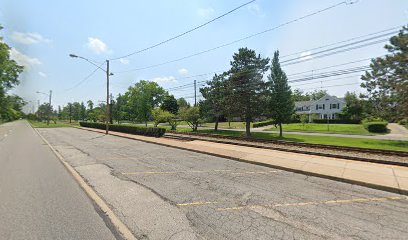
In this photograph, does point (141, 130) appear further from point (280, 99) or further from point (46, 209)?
point (46, 209)

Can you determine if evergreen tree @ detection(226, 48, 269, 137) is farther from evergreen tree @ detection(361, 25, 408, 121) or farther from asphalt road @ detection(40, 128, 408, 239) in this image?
asphalt road @ detection(40, 128, 408, 239)

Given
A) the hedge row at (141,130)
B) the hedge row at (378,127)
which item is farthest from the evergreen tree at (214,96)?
the hedge row at (378,127)

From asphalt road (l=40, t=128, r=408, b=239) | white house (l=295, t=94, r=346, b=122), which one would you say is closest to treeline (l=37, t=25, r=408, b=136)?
asphalt road (l=40, t=128, r=408, b=239)

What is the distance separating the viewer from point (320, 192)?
704 centimetres

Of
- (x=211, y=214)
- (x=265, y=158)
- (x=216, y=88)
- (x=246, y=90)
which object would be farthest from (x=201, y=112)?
(x=211, y=214)

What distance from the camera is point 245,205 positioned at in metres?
5.80

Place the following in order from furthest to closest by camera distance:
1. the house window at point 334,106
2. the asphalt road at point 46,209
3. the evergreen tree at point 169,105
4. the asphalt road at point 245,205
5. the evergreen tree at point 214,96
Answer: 1. the house window at point 334,106
2. the evergreen tree at point 169,105
3. the evergreen tree at point 214,96
4. the asphalt road at point 245,205
5. the asphalt road at point 46,209

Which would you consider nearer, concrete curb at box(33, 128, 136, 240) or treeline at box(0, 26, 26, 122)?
concrete curb at box(33, 128, 136, 240)

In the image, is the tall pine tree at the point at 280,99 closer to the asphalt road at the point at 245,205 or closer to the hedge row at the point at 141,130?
the hedge row at the point at 141,130

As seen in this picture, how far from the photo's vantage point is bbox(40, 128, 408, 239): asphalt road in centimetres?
444

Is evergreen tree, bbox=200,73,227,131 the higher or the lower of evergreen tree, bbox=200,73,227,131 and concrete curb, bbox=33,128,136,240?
the higher

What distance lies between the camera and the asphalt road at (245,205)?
4.44 m

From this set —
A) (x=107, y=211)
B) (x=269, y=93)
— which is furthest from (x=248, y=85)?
(x=107, y=211)

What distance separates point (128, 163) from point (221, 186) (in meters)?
5.72
